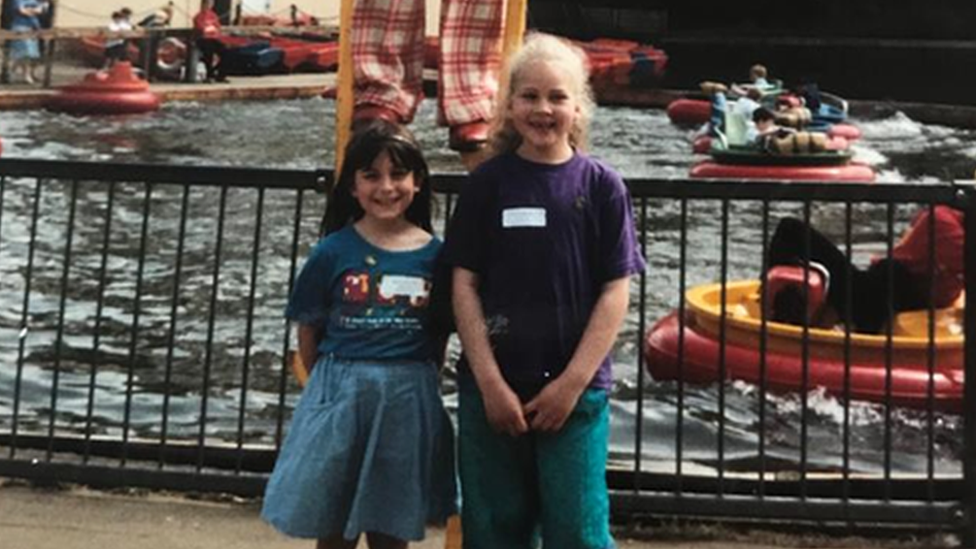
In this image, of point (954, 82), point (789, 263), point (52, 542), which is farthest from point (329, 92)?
point (52, 542)

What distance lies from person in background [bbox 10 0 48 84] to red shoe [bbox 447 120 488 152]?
32.4 m

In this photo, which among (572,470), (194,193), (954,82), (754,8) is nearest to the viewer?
(572,470)

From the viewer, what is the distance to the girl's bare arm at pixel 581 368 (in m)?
3.22

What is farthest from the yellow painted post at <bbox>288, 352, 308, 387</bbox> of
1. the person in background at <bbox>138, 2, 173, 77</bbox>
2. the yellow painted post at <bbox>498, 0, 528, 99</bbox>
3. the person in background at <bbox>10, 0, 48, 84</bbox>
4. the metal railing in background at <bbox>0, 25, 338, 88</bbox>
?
the person in background at <bbox>138, 2, 173, 77</bbox>

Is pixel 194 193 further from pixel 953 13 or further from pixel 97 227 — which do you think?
pixel 953 13

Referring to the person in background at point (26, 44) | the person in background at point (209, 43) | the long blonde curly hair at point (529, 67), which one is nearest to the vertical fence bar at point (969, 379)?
the long blonde curly hair at point (529, 67)

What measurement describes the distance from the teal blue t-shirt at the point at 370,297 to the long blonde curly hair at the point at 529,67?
0.37 meters

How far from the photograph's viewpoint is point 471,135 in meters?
4.04

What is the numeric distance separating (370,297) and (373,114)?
78 cm

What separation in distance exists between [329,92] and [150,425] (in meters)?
29.9

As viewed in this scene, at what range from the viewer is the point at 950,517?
5094mm

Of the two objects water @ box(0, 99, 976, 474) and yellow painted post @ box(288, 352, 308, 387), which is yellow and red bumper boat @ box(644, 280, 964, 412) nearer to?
water @ box(0, 99, 976, 474)

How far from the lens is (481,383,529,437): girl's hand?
3.22 metres

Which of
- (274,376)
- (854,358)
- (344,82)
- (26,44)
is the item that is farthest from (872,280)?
(26,44)
